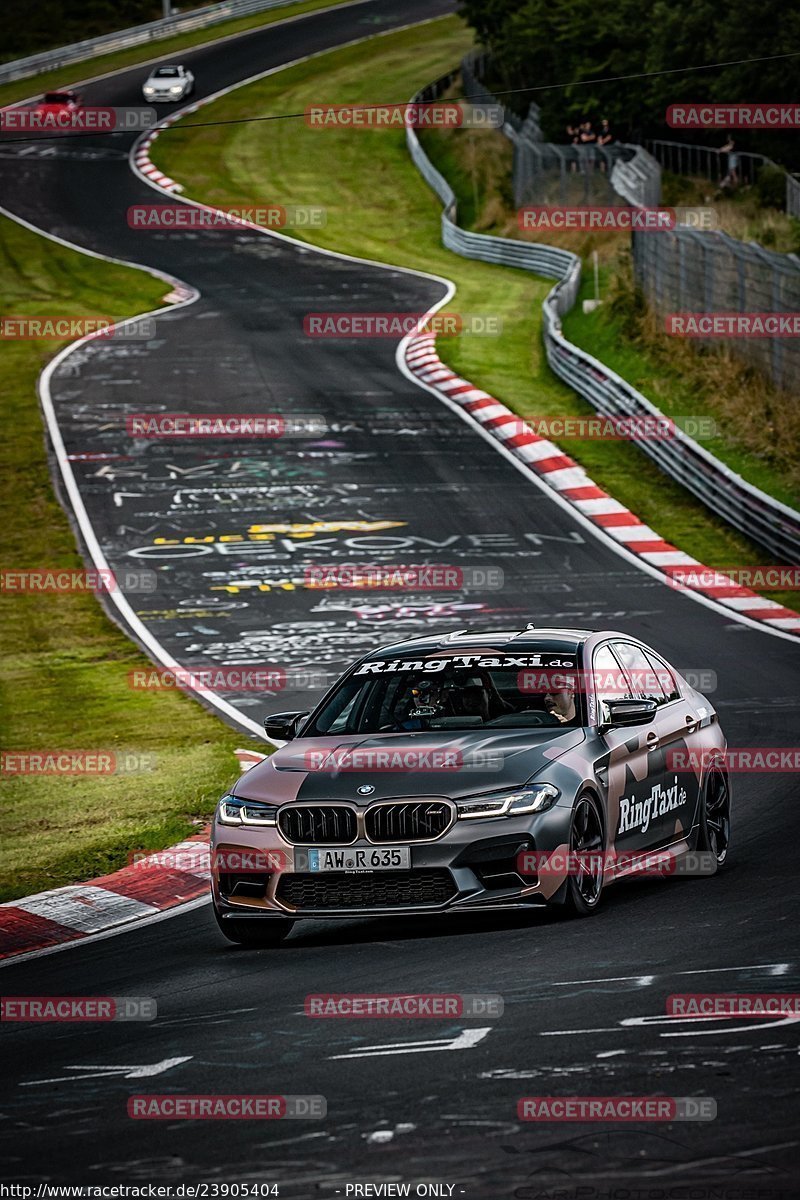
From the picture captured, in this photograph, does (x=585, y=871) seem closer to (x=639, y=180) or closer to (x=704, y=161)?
(x=639, y=180)

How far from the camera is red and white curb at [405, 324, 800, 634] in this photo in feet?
73.6

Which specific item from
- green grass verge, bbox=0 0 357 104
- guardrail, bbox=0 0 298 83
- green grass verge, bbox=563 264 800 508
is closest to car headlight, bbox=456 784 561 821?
green grass verge, bbox=563 264 800 508

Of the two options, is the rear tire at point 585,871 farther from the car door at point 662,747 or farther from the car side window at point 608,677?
the car side window at point 608,677

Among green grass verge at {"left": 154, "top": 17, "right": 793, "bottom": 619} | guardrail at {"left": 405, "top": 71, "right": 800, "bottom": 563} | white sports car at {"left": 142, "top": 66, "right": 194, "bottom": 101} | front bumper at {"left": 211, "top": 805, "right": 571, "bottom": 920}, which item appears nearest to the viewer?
front bumper at {"left": 211, "top": 805, "right": 571, "bottom": 920}

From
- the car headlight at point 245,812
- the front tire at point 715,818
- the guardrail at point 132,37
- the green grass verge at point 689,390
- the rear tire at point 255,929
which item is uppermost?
the guardrail at point 132,37

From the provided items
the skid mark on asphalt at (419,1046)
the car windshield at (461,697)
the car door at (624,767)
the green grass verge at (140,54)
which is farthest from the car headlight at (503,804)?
the green grass verge at (140,54)

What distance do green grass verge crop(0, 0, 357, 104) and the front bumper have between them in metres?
71.3

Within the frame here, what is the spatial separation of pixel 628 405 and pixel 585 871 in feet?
72.6

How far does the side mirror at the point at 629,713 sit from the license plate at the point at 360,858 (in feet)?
5.00

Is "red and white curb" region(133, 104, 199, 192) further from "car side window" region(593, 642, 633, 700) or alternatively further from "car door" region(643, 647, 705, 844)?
"car side window" region(593, 642, 633, 700)

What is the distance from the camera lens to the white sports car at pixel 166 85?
7469 centimetres

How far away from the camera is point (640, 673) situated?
37.1ft

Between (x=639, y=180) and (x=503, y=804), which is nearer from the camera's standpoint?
(x=503, y=804)

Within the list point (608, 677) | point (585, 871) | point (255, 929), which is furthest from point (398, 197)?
point (585, 871)
